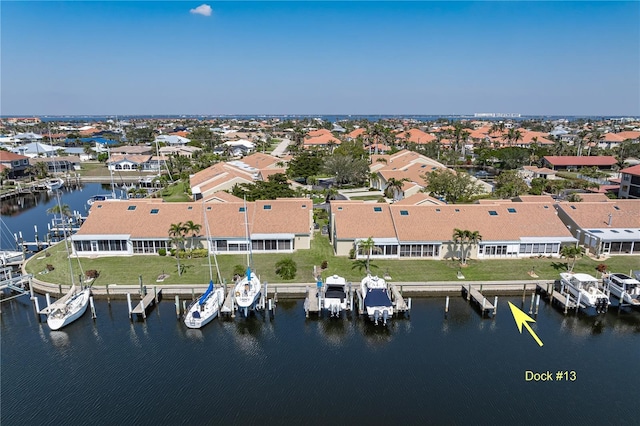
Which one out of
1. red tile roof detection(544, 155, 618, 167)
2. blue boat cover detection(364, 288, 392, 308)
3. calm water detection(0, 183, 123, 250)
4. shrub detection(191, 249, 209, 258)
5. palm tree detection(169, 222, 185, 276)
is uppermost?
palm tree detection(169, 222, 185, 276)

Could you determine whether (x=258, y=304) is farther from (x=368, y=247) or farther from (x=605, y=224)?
(x=605, y=224)

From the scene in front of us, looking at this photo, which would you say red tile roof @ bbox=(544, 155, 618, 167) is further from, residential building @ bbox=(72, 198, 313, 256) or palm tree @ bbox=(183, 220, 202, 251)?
palm tree @ bbox=(183, 220, 202, 251)

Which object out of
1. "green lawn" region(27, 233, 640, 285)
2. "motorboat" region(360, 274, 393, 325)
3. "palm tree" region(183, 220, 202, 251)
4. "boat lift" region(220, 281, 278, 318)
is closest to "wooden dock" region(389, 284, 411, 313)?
"motorboat" region(360, 274, 393, 325)

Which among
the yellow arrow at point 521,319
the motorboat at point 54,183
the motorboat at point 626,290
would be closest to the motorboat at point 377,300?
the yellow arrow at point 521,319

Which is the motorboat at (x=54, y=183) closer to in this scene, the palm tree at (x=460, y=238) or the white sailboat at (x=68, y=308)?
the white sailboat at (x=68, y=308)

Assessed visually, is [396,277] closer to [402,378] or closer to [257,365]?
[402,378]

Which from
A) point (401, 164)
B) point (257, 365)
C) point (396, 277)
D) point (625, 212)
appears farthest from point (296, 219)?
point (401, 164)

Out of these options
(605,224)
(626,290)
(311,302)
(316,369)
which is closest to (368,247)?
(311,302)
